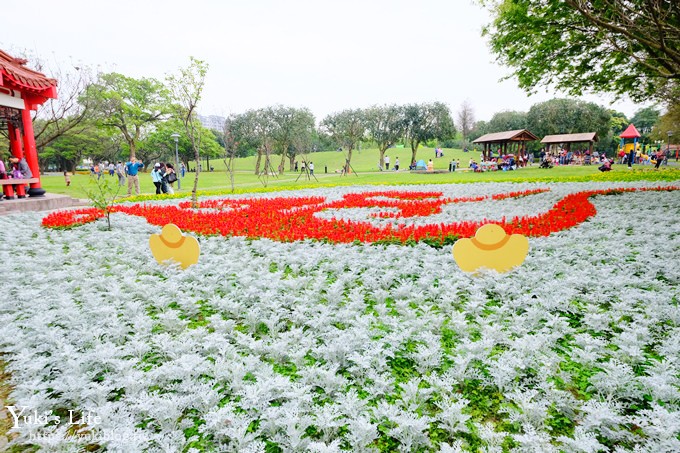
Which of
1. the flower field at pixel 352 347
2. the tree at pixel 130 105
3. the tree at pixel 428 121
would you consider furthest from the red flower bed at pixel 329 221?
the tree at pixel 428 121

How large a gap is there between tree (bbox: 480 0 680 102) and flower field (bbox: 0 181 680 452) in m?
6.04

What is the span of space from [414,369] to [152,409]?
205 cm

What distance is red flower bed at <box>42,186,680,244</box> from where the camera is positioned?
7250 millimetres

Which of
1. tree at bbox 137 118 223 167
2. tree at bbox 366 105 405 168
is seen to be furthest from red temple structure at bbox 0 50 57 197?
tree at bbox 366 105 405 168

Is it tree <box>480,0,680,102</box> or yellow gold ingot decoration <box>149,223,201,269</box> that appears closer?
yellow gold ingot decoration <box>149,223,201,269</box>

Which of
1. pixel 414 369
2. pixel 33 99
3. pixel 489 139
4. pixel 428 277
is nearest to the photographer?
pixel 414 369

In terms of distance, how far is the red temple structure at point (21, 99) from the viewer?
13.1m

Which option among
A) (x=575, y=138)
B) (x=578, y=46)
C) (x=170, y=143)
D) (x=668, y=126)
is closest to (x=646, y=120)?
(x=668, y=126)

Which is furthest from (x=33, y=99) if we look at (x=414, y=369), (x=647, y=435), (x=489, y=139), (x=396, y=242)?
(x=489, y=139)

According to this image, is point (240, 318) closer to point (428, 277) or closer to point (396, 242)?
point (428, 277)

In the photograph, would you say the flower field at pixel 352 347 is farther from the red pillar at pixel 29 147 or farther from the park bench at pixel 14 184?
the red pillar at pixel 29 147

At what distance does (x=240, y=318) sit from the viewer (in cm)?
436

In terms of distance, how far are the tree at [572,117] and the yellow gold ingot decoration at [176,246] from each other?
6131cm

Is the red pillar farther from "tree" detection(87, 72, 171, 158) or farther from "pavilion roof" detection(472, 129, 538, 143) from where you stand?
"pavilion roof" detection(472, 129, 538, 143)
